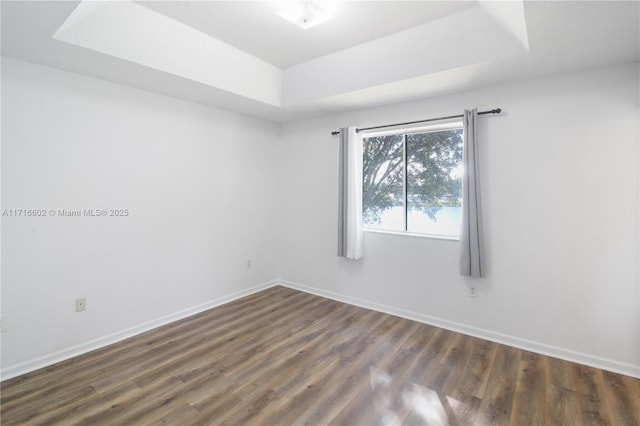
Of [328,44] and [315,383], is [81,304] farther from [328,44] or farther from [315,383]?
[328,44]

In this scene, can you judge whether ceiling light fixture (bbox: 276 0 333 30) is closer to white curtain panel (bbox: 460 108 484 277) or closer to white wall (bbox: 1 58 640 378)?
white wall (bbox: 1 58 640 378)

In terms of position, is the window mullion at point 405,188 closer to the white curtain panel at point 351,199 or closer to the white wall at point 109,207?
the white curtain panel at point 351,199

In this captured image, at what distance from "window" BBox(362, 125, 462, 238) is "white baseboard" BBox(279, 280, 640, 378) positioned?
35.3 inches

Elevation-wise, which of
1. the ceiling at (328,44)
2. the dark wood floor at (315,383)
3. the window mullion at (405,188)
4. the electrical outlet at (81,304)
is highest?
the ceiling at (328,44)

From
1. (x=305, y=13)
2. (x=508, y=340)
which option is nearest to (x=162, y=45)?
(x=305, y=13)

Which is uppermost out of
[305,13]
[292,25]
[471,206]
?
[292,25]

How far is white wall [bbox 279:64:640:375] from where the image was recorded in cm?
236

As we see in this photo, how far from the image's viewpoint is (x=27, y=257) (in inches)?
92.8

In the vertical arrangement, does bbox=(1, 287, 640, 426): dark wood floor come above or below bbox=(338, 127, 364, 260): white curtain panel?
below

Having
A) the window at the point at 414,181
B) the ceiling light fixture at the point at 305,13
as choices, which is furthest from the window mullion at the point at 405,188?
the ceiling light fixture at the point at 305,13

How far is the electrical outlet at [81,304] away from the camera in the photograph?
8.55 feet

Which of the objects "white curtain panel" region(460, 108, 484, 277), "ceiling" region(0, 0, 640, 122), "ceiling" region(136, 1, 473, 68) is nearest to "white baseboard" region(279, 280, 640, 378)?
"white curtain panel" region(460, 108, 484, 277)

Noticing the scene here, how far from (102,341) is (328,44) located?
3.39 m

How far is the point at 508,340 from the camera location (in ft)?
9.15
